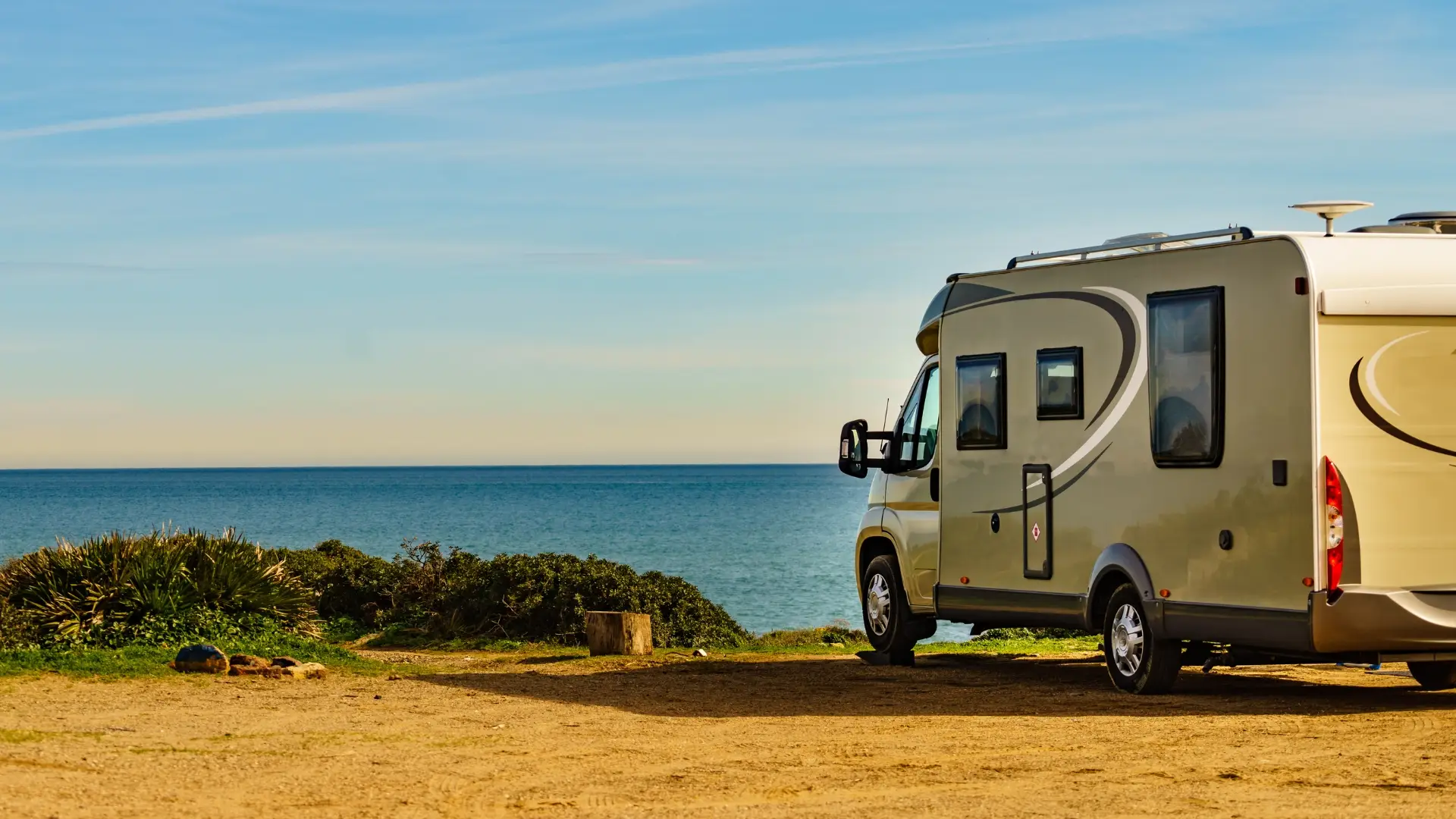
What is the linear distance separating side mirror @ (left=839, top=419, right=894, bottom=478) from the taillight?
508 cm

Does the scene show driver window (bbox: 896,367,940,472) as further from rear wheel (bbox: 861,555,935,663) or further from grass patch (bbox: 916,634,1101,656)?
grass patch (bbox: 916,634,1101,656)

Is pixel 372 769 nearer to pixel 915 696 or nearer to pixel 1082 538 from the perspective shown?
pixel 915 696

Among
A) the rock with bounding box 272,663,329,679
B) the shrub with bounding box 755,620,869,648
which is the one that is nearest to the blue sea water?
the shrub with bounding box 755,620,869,648

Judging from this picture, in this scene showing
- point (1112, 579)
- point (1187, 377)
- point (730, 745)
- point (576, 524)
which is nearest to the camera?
point (730, 745)

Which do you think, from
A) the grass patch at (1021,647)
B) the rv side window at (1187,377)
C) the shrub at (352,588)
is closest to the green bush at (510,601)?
the shrub at (352,588)

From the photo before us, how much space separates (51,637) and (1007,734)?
9.11 meters

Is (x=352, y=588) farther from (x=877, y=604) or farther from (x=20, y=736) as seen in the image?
(x=20, y=736)

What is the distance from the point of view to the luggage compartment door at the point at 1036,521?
41.8 ft

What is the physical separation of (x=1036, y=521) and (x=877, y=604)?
2.65m

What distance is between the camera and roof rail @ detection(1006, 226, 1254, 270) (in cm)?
1118

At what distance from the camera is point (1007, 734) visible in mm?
10125

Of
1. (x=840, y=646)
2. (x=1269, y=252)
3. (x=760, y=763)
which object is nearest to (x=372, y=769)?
(x=760, y=763)

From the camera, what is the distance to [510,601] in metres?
19.5

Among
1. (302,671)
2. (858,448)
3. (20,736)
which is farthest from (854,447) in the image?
(20,736)
